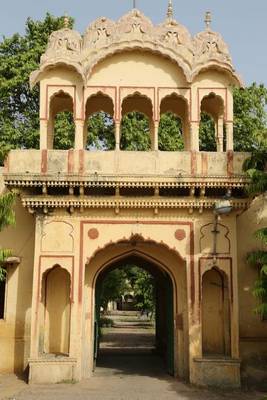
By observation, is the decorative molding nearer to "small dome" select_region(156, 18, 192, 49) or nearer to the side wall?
the side wall

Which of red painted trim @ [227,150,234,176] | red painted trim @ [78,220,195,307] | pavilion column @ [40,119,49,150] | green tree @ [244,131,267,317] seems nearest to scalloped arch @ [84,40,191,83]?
pavilion column @ [40,119,49,150]

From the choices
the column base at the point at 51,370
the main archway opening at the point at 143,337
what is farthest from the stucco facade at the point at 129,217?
the main archway opening at the point at 143,337

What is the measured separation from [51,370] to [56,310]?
1.59 meters

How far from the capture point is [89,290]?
13.1 meters

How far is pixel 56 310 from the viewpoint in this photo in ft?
42.3

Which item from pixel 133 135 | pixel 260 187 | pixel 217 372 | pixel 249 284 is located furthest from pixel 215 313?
pixel 133 135

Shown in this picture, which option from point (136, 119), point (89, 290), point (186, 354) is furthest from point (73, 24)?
point (186, 354)

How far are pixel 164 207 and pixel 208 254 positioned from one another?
1465 millimetres

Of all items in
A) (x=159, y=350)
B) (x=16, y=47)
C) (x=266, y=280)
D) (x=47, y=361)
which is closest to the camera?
(x=266, y=280)

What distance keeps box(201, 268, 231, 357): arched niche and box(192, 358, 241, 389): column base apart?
81 centimetres

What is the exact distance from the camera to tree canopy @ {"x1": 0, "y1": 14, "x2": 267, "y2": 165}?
20891 millimetres

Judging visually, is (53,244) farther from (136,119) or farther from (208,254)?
(136,119)

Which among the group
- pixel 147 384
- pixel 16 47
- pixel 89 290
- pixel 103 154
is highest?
pixel 16 47

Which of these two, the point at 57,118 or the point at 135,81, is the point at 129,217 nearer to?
the point at 135,81
